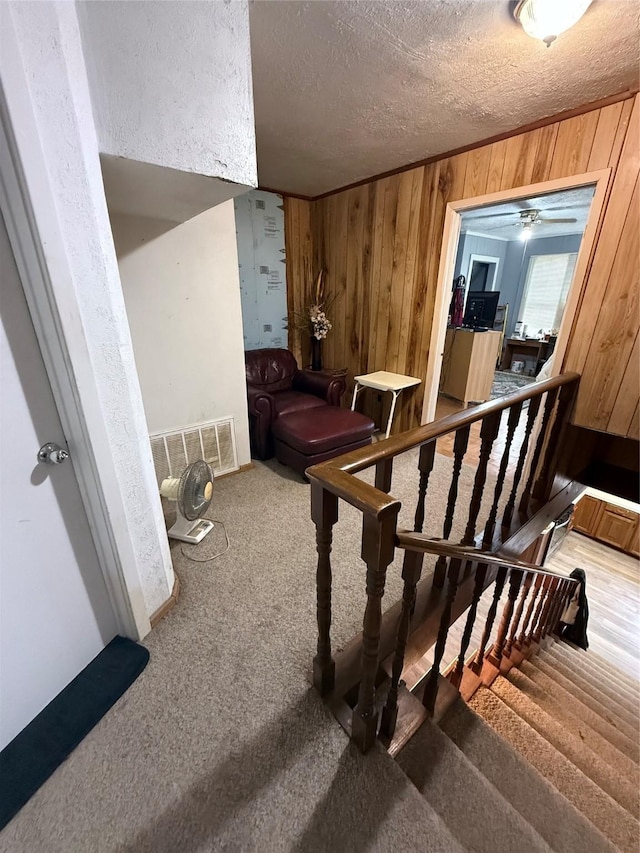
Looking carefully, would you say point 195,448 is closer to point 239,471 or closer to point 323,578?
point 239,471

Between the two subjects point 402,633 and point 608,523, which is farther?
point 608,523

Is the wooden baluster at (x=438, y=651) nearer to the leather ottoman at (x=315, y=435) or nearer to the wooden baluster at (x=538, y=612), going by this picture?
the wooden baluster at (x=538, y=612)

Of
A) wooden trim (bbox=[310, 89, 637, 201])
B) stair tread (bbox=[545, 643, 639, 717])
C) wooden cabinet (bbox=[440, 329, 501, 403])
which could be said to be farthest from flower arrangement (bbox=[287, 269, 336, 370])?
stair tread (bbox=[545, 643, 639, 717])

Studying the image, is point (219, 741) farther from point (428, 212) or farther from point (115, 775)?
→ point (428, 212)

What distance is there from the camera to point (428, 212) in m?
2.75

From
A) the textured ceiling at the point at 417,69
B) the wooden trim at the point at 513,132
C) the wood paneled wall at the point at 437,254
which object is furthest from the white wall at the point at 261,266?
the textured ceiling at the point at 417,69

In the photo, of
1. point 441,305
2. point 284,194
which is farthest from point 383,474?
point 284,194

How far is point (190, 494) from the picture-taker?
5.71 feet

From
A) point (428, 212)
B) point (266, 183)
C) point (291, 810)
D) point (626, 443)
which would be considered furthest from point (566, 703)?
point (266, 183)

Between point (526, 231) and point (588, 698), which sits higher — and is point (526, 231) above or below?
above

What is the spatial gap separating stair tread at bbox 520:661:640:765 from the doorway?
2.12 metres

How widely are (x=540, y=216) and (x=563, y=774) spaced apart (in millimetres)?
5805

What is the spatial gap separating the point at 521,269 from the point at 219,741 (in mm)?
8228

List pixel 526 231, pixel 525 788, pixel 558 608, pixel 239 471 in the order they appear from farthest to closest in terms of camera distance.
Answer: pixel 526 231, pixel 558 608, pixel 239 471, pixel 525 788
